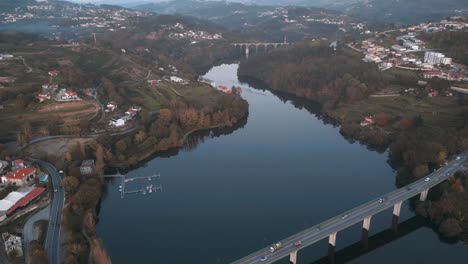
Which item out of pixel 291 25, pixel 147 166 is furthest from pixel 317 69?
pixel 291 25

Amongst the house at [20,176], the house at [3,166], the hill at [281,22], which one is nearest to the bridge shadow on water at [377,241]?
the house at [20,176]

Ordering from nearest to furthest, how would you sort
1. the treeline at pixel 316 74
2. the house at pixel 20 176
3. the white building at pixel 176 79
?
the house at pixel 20 176
the treeline at pixel 316 74
the white building at pixel 176 79

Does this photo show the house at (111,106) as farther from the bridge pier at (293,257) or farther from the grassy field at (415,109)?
the bridge pier at (293,257)

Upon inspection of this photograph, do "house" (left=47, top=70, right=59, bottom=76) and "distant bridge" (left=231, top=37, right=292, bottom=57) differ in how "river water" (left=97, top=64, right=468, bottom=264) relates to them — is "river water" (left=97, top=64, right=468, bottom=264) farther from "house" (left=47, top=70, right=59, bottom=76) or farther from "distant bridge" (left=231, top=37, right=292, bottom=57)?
"distant bridge" (left=231, top=37, right=292, bottom=57)

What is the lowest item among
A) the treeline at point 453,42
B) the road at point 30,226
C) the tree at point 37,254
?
the road at point 30,226

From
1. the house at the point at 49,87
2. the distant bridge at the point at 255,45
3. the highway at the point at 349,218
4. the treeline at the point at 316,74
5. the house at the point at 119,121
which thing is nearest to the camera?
the highway at the point at 349,218

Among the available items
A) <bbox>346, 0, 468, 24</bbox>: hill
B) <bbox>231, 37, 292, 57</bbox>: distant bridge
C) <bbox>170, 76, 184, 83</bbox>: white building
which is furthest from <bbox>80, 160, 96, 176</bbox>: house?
<bbox>346, 0, 468, 24</bbox>: hill

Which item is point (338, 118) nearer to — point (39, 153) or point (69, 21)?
point (39, 153)
